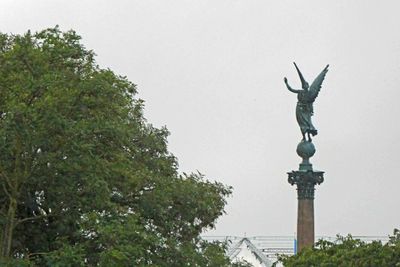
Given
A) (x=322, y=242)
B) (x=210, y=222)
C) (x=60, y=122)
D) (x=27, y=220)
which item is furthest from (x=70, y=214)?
(x=322, y=242)

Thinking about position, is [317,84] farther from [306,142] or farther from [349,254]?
[349,254]

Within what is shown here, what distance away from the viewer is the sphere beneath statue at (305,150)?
52.5 m

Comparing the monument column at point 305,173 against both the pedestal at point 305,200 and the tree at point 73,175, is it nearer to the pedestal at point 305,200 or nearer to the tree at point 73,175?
the pedestal at point 305,200

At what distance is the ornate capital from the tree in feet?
61.1

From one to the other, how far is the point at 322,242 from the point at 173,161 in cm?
1386

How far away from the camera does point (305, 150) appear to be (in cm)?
5244

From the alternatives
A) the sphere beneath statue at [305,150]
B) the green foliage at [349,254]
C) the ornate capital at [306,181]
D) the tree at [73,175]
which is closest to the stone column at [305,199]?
the ornate capital at [306,181]

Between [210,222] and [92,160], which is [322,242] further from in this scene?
[92,160]

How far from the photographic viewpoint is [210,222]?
1355 inches

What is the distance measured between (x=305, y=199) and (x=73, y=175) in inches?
935

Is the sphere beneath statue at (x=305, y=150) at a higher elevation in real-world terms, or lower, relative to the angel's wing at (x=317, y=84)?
lower

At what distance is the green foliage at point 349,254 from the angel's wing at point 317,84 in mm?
7966

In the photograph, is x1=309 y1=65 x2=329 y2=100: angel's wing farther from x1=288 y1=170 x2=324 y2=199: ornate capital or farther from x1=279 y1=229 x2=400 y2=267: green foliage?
x1=279 y1=229 x2=400 y2=267: green foliage

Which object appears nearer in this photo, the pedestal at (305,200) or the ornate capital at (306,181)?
the pedestal at (305,200)
